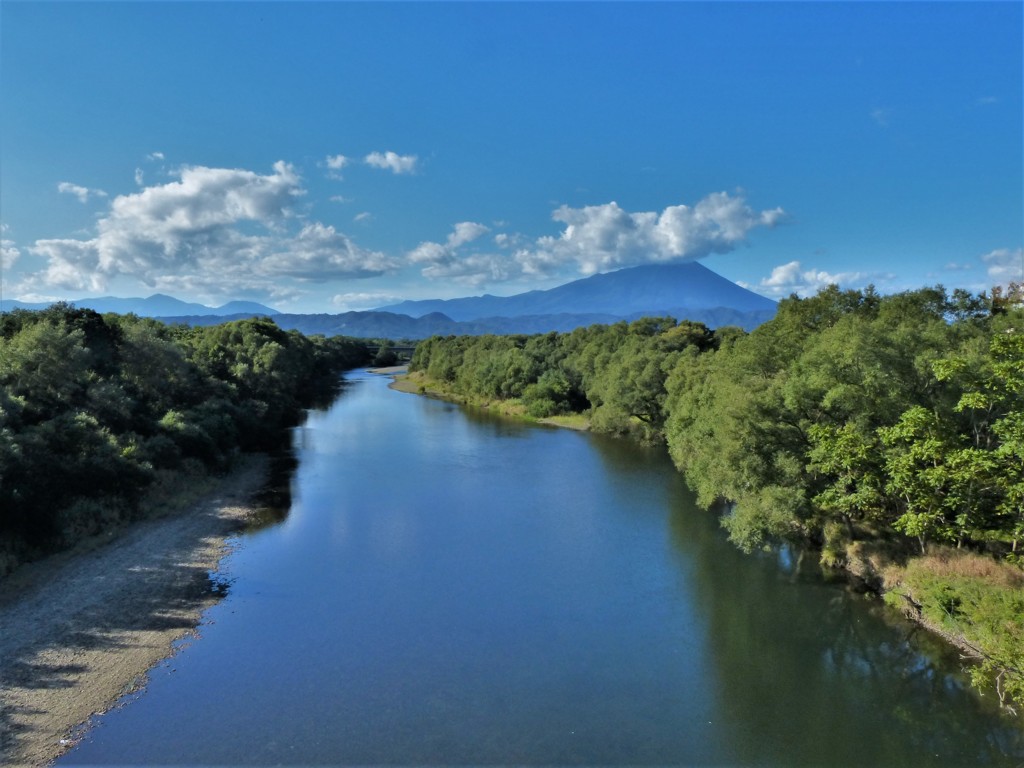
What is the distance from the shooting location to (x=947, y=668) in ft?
57.9

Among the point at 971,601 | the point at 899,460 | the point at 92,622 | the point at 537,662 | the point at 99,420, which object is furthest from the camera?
the point at 99,420

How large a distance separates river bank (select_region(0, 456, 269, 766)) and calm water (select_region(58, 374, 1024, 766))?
0.87m

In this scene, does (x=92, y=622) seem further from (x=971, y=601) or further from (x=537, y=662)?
(x=971, y=601)

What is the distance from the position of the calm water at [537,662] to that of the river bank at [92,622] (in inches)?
34.3

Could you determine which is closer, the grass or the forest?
the grass

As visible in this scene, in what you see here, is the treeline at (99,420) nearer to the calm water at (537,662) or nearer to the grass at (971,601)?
the calm water at (537,662)

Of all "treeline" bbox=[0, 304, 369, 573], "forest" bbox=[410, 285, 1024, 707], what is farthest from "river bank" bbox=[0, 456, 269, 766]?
"forest" bbox=[410, 285, 1024, 707]

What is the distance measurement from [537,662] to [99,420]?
95.0ft

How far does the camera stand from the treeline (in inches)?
1024

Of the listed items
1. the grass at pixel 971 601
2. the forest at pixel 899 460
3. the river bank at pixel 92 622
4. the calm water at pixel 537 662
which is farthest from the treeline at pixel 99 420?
the grass at pixel 971 601

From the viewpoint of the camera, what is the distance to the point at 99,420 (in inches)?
1357

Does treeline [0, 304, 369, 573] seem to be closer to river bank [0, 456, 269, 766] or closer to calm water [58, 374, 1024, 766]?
river bank [0, 456, 269, 766]

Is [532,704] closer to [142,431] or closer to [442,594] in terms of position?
[442,594]

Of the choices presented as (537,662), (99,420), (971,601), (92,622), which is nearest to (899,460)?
(971,601)
